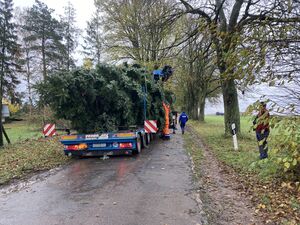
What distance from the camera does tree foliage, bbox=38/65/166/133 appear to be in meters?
9.46

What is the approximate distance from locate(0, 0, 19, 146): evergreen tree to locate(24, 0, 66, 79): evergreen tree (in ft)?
12.8

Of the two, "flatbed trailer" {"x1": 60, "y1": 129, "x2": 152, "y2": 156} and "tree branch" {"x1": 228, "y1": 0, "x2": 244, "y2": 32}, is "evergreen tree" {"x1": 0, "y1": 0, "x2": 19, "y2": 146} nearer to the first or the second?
"flatbed trailer" {"x1": 60, "y1": 129, "x2": 152, "y2": 156}

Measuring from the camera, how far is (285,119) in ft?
17.6

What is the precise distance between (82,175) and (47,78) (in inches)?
130

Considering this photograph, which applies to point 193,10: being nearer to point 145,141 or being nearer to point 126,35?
point 145,141

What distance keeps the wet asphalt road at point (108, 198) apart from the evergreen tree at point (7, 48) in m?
20.8

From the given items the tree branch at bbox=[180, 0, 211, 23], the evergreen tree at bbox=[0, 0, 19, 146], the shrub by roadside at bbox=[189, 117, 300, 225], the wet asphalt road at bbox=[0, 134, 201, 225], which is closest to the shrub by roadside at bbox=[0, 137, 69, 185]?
the wet asphalt road at bbox=[0, 134, 201, 225]

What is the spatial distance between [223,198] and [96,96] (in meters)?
6.03

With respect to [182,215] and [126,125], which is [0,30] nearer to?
[126,125]

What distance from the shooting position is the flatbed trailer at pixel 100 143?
10.2 meters

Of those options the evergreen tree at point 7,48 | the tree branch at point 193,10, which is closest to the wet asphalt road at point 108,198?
the tree branch at point 193,10

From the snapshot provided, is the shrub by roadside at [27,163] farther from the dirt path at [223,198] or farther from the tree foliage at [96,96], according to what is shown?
the dirt path at [223,198]

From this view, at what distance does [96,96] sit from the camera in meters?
10.4

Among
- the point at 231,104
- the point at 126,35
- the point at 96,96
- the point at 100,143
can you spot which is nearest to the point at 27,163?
the point at 100,143
